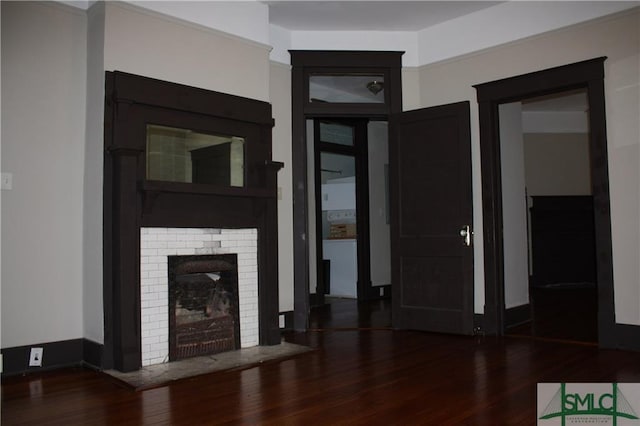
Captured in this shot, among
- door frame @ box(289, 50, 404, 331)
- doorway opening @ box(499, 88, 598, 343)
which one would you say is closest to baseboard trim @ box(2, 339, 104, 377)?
door frame @ box(289, 50, 404, 331)

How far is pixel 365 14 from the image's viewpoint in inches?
188

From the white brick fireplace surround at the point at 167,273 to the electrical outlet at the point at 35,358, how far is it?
67 cm

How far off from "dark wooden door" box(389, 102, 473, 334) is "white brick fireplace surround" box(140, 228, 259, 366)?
1.49 m

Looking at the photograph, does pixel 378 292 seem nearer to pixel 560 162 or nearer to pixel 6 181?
pixel 560 162

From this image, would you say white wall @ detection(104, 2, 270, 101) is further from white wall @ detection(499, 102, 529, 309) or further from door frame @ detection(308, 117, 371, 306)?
door frame @ detection(308, 117, 371, 306)

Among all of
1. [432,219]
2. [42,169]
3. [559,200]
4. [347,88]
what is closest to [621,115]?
[432,219]

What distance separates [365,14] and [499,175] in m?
1.87

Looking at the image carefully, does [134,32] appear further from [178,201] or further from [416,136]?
[416,136]

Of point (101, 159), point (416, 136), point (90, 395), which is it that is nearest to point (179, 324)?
point (90, 395)
